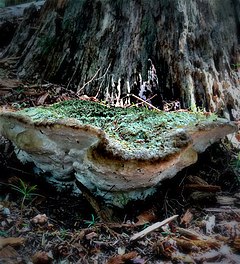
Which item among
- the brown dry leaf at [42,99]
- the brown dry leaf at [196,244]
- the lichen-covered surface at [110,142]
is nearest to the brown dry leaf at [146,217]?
the lichen-covered surface at [110,142]

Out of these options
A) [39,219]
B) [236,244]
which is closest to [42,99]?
[39,219]

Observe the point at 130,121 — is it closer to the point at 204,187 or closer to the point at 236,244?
the point at 204,187

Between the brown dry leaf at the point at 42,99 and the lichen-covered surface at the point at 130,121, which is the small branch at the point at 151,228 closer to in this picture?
the lichen-covered surface at the point at 130,121

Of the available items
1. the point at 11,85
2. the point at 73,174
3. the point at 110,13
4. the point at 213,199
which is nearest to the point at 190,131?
the point at 213,199

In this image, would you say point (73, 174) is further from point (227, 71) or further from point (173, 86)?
point (227, 71)

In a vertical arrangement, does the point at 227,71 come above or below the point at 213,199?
above

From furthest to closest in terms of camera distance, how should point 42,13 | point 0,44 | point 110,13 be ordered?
1. point 0,44
2. point 42,13
3. point 110,13
